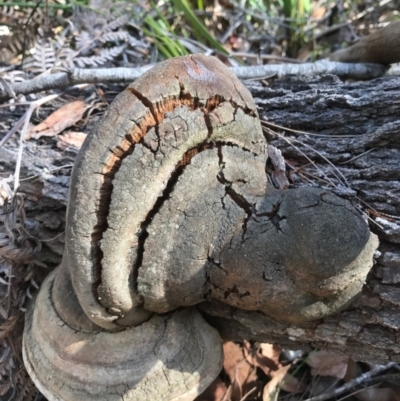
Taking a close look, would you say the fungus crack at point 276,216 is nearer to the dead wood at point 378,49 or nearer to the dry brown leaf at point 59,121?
the dry brown leaf at point 59,121

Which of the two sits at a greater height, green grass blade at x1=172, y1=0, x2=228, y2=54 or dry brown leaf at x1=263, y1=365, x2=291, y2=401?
green grass blade at x1=172, y1=0, x2=228, y2=54

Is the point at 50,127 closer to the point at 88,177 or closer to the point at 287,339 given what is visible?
the point at 88,177

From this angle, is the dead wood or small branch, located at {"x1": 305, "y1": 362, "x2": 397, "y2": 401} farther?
the dead wood

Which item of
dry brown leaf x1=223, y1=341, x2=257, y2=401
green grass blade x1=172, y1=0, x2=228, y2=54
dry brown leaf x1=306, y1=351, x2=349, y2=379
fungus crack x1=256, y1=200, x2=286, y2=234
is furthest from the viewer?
green grass blade x1=172, y1=0, x2=228, y2=54

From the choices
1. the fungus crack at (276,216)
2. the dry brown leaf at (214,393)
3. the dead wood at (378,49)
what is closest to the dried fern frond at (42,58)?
the fungus crack at (276,216)

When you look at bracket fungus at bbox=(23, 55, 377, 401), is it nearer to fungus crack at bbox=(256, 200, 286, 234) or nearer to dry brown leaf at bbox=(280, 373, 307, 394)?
fungus crack at bbox=(256, 200, 286, 234)

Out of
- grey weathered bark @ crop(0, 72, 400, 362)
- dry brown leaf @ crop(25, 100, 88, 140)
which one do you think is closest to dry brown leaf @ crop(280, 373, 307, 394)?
grey weathered bark @ crop(0, 72, 400, 362)

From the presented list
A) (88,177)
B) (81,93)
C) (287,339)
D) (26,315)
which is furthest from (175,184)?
(81,93)

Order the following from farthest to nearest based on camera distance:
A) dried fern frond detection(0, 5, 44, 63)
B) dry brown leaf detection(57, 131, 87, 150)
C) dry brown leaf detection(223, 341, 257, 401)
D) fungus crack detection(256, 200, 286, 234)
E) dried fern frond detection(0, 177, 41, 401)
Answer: dried fern frond detection(0, 5, 44, 63) < dry brown leaf detection(223, 341, 257, 401) < dry brown leaf detection(57, 131, 87, 150) < dried fern frond detection(0, 177, 41, 401) < fungus crack detection(256, 200, 286, 234)
